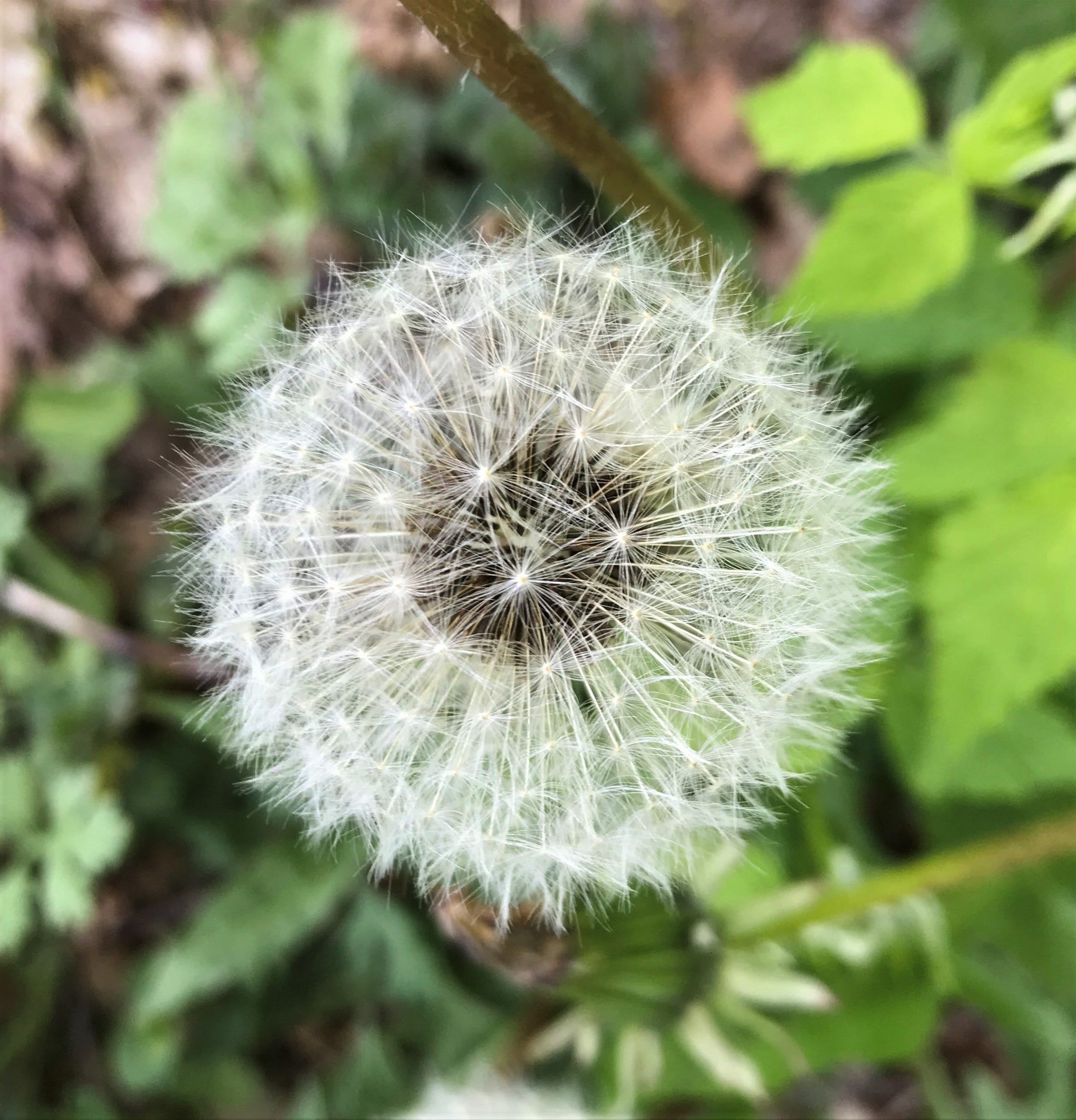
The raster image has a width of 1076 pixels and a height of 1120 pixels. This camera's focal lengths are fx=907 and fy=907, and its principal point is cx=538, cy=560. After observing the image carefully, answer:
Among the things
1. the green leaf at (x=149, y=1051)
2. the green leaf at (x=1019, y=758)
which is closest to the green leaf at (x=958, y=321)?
the green leaf at (x=1019, y=758)

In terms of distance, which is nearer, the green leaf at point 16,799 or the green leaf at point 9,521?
the green leaf at point 9,521

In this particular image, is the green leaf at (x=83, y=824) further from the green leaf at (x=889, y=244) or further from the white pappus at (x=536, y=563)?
the green leaf at (x=889, y=244)

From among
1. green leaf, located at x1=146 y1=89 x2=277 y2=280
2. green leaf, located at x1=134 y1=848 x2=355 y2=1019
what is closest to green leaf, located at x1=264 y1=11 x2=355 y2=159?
green leaf, located at x1=146 y1=89 x2=277 y2=280

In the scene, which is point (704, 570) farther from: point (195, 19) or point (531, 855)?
point (195, 19)

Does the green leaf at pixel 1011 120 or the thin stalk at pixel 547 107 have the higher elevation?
the green leaf at pixel 1011 120

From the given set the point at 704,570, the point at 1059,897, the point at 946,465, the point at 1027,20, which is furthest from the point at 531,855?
the point at 1027,20
